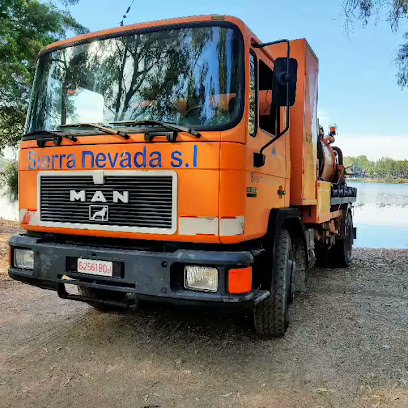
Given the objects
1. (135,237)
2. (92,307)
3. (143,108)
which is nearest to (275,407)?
(135,237)

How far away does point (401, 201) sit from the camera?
3091cm

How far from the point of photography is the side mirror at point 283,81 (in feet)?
10.7

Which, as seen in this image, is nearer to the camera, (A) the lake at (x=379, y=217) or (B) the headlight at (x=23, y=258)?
(B) the headlight at (x=23, y=258)

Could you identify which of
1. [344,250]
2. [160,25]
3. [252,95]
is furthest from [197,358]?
[344,250]

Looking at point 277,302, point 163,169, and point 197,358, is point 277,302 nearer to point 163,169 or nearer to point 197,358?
point 197,358

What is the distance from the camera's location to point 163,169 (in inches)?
126

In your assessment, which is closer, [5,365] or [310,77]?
[5,365]

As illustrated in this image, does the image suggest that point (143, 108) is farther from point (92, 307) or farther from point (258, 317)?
point (92, 307)

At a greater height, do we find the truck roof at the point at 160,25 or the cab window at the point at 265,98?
the truck roof at the point at 160,25

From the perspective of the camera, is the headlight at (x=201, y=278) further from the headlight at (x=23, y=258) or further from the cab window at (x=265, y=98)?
the headlight at (x=23, y=258)

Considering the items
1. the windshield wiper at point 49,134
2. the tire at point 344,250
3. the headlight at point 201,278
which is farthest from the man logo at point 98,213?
the tire at point 344,250

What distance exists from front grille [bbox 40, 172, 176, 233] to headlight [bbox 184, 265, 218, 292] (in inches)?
13.9

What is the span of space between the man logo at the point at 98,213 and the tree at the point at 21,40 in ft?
24.9

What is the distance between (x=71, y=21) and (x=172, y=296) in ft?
37.3
